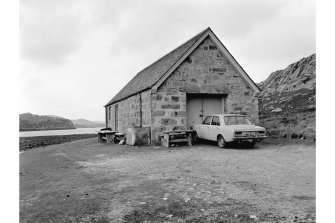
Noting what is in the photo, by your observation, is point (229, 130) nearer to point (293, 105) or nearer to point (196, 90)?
point (196, 90)

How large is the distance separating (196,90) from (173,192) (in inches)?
417

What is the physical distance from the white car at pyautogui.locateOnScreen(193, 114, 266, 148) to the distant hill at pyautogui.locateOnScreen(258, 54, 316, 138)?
183 inches

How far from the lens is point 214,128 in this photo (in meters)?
13.4

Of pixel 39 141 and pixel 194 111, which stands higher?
pixel 194 111

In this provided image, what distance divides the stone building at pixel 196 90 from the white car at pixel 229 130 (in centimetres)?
157

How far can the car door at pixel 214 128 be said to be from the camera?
1328 cm

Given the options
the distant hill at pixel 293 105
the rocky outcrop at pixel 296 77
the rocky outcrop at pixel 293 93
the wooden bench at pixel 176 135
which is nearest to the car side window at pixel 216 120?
the wooden bench at pixel 176 135

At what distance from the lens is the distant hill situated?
18.3m

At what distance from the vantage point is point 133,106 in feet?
59.5

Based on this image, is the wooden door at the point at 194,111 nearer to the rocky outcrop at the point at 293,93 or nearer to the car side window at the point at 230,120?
the car side window at the point at 230,120

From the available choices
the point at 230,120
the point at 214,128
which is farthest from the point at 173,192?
the point at 230,120

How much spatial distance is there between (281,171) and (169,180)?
3.25m
